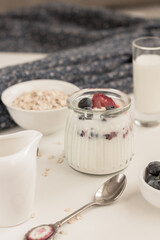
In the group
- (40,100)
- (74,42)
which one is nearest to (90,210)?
(40,100)

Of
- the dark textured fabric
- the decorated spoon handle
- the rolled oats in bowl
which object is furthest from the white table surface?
the dark textured fabric

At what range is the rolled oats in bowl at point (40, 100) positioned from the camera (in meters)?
1.15

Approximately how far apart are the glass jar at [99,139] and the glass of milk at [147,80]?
0.26 m

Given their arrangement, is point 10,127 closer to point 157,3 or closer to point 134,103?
point 134,103

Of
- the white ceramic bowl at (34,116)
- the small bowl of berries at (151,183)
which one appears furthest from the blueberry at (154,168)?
the white ceramic bowl at (34,116)

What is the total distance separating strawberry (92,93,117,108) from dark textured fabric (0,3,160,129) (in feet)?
1.12

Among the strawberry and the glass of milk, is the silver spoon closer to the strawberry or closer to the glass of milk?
the strawberry

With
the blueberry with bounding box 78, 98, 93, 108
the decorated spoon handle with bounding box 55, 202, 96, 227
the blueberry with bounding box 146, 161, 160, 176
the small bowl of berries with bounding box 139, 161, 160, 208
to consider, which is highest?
the blueberry with bounding box 78, 98, 93, 108

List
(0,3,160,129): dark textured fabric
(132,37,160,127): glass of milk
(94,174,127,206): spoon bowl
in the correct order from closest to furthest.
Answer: (94,174,127,206): spoon bowl
(132,37,160,127): glass of milk
(0,3,160,129): dark textured fabric

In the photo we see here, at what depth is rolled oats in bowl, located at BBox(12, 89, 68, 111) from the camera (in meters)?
1.15

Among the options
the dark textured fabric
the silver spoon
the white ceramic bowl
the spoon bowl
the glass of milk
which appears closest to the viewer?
the silver spoon

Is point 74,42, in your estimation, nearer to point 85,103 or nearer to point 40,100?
point 40,100

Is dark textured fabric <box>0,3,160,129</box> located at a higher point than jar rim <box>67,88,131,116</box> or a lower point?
lower

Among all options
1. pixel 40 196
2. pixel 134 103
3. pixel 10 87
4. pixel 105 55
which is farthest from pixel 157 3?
pixel 40 196
